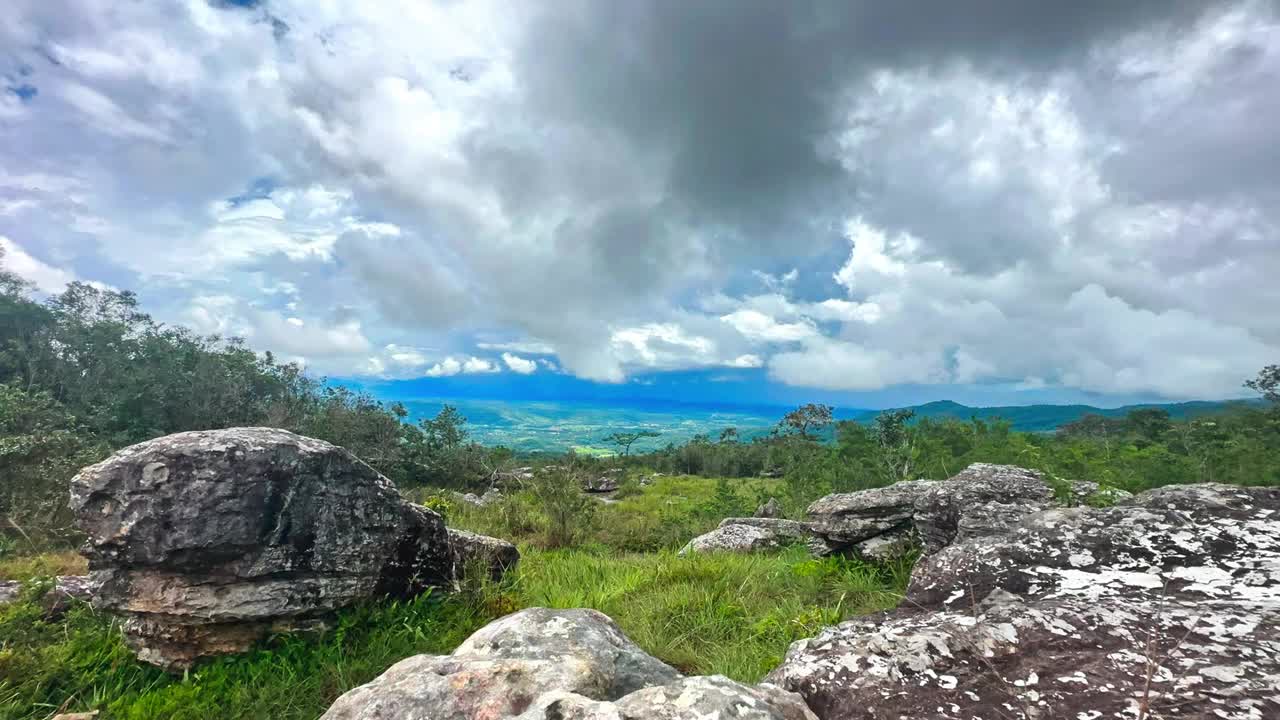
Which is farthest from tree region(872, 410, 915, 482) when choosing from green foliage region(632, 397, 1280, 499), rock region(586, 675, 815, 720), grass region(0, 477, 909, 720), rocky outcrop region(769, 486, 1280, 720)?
rock region(586, 675, 815, 720)

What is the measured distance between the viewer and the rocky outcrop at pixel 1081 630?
2777mm

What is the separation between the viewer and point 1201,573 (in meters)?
4.16

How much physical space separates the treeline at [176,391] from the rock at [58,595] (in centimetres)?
2036

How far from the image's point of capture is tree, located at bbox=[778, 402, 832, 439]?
41.5 m

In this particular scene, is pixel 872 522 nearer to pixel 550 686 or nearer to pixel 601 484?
pixel 550 686

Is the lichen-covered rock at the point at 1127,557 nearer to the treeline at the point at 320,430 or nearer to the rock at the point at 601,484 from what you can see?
the treeline at the point at 320,430

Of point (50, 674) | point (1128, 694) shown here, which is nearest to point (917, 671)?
point (1128, 694)

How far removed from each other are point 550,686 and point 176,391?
34715mm

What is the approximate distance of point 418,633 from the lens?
6918 millimetres

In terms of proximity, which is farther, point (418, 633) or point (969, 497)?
point (969, 497)

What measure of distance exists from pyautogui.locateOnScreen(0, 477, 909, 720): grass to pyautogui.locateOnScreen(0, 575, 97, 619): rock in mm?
181

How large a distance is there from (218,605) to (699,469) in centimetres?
4658

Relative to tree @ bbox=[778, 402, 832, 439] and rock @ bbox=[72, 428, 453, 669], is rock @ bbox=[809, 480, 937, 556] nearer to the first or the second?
rock @ bbox=[72, 428, 453, 669]

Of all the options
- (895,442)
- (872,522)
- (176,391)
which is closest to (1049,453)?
(872,522)
